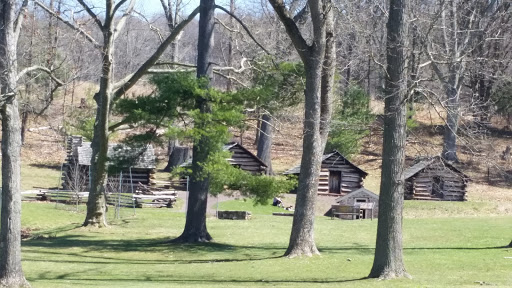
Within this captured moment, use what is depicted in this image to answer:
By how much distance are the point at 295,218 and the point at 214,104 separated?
4760 millimetres

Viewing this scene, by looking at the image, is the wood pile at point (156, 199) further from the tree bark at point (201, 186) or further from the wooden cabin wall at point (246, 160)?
the tree bark at point (201, 186)

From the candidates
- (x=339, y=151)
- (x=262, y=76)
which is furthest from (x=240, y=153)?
(x=262, y=76)

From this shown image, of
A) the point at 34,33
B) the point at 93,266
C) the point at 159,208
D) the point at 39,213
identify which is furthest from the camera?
the point at 159,208

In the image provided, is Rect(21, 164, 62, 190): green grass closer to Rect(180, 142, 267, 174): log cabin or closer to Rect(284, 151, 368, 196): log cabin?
Rect(180, 142, 267, 174): log cabin

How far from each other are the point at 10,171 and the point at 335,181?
33.2 meters

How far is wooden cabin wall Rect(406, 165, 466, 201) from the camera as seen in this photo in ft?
138

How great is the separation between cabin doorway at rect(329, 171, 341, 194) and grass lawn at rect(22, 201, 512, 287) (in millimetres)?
12541

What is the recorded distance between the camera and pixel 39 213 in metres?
32.8

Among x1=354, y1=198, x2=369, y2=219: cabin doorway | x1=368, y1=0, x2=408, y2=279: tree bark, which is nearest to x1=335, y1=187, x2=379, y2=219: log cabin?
x1=354, y1=198, x2=369, y2=219: cabin doorway

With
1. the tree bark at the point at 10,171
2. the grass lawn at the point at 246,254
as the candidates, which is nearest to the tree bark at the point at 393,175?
the grass lawn at the point at 246,254

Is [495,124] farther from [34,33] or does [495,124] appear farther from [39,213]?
[34,33]

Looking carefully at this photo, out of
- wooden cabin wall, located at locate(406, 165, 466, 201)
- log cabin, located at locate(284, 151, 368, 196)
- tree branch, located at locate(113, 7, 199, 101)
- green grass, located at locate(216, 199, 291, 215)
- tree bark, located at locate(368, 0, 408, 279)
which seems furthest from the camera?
log cabin, located at locate(284, 151, 368, 196)

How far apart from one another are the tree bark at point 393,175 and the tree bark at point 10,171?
24.7ft

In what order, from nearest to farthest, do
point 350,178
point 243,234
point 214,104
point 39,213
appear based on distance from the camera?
1. point 214,104
2. point 243,234
3. point 39,213
4. point 350,178
